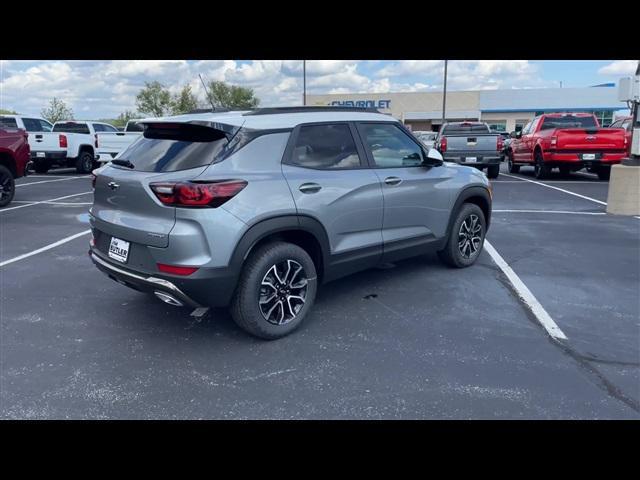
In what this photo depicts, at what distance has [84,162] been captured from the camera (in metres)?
17.3

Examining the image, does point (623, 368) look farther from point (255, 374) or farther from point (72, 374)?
point (72, 374)

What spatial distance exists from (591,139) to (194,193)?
41.6 ft

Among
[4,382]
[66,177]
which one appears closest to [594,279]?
[4,382]

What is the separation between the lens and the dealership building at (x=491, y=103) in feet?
164

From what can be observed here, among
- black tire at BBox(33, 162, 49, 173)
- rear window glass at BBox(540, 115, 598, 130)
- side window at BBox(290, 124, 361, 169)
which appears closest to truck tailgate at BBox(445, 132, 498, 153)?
rear window glass at BBox(540, 115, 598, 130)

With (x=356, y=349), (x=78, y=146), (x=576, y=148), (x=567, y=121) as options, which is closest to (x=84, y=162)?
(x=78, y=146)

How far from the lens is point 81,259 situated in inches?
243

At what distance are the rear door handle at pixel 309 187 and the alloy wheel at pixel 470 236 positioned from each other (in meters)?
2.27

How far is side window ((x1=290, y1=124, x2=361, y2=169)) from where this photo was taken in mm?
4012

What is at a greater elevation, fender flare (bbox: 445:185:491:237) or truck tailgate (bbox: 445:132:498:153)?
truck tailgate (bbox: 445:132:498:153)

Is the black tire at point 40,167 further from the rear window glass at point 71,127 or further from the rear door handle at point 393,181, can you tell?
the rear door handle at point 393,181

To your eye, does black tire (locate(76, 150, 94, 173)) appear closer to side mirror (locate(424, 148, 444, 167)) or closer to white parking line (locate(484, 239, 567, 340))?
white parking line (locate(484, 239, 567, 340))

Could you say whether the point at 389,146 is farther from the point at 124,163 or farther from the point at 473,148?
the point at 473,148

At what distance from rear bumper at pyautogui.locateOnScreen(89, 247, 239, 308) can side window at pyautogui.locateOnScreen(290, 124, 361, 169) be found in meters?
1.10
